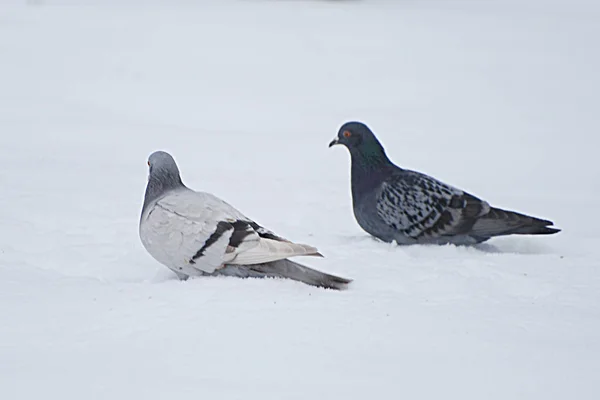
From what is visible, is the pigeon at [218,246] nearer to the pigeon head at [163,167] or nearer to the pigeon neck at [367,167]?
the pigeon head at [163,167]

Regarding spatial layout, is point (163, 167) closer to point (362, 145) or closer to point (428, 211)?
point (362, 145)

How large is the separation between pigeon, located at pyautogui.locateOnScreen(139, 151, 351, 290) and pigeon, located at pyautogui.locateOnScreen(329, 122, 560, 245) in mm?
1361

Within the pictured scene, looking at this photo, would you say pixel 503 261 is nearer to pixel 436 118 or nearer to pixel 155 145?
pixel 155 145

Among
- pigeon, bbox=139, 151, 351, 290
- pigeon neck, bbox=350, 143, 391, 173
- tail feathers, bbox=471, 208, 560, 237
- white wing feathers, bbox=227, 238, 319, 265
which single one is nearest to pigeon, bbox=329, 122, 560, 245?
tail feathers, bbox=471, 208, 560, 237

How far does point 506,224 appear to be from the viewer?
5.62 meters

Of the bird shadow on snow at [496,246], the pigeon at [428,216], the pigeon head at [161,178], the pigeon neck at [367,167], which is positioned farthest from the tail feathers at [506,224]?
the pigeon head at [161,178]

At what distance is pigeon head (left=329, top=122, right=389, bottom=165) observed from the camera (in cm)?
600

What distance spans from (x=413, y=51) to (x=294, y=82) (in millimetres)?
2673

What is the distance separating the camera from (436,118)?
1155 cm

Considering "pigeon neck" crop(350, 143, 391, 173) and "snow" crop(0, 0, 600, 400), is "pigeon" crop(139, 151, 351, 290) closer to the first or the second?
"snow" crop(0, 0, 600, 400)

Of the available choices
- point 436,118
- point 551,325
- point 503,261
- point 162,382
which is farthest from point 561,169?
point 162,382

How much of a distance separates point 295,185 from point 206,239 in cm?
325

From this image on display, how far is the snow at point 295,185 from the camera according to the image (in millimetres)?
3275

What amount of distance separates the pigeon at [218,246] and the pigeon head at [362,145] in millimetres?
1645
